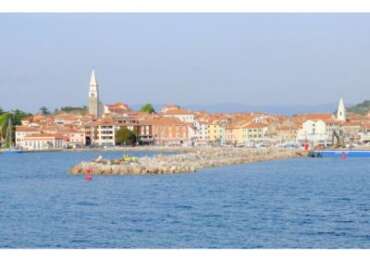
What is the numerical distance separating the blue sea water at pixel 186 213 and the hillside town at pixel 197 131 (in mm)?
29284

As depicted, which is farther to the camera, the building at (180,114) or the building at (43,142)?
the building at (180,114)

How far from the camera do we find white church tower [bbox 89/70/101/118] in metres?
56.5

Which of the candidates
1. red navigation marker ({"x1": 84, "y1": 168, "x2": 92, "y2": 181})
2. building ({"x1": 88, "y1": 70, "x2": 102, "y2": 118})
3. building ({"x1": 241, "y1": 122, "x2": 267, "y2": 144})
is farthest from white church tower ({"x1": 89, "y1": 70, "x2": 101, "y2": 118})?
red navigation marker ({"x1": 84, "y1": 168, "x2": 92, "y2": 181})

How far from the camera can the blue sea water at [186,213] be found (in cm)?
882

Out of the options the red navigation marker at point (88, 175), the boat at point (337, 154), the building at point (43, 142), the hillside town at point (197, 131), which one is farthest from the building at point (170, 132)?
the red navigation marker at point (88, 175)

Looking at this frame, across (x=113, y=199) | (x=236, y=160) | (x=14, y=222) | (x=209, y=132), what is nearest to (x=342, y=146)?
(x=209, y=132)

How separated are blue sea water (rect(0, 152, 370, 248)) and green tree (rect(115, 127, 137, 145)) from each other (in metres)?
29.0

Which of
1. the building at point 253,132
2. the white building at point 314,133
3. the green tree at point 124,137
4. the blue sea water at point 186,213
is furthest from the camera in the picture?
the building at point 253,132

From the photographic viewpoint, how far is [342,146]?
4144 centimetres

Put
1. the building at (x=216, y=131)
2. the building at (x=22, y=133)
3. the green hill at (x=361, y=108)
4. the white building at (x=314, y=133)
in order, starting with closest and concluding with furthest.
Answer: the white building at (x=314, y=133)
the building at (x=22, y=133)
the building at (x=216, y=131)
the green hill at (x=361, y=108)

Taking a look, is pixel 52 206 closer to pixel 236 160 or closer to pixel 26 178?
pixel 26 178

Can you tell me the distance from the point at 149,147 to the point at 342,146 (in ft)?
32.7

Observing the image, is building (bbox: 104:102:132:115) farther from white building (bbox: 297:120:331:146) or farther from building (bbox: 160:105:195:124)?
white building (bbox: 297:120:331:146)

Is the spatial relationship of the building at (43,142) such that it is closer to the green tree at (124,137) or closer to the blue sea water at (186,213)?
the green tree at (124,137)
